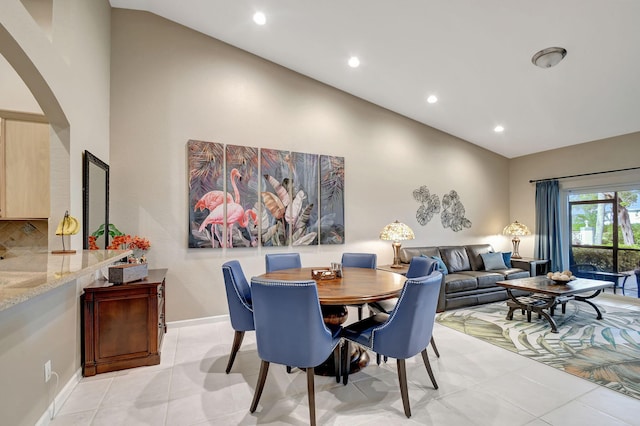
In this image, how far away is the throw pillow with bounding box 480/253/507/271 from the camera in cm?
549

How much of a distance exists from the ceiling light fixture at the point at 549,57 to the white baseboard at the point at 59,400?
539 cm

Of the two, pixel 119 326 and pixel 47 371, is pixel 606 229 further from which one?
pixel 47 371

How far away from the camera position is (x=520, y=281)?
14.1 feet

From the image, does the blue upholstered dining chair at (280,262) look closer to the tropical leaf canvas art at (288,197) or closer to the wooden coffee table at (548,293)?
the tropical leaf canvas art at (288,197)

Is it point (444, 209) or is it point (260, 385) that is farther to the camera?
point (444, 209)

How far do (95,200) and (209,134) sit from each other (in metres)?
1.55

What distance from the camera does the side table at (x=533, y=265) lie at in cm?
546

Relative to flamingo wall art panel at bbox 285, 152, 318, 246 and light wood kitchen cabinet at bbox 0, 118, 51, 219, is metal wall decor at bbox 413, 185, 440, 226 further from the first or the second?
light wood kitchen cabinet at bbox 0, 118, 51, 219

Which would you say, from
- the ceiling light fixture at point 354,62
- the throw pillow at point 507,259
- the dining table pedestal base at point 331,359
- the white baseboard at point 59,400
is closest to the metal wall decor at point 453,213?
the throw pillow at point 507,259

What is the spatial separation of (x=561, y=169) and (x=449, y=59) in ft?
12.2

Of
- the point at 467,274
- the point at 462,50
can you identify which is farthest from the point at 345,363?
the point at 462,50

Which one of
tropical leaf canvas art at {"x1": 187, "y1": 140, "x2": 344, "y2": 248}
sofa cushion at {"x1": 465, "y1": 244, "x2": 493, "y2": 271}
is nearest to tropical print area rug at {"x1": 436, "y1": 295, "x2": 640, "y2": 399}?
sofa cushion at {"x1": 465, "y1": 244, "x2": 493, "y2": 271}

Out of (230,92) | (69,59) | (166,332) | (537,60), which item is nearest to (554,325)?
(537,60)

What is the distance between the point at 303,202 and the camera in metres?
4.52
